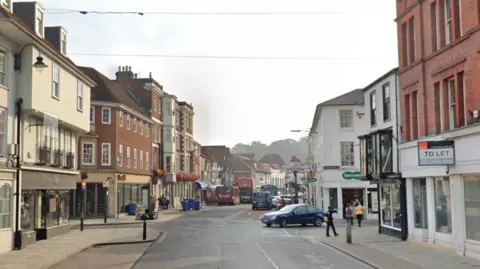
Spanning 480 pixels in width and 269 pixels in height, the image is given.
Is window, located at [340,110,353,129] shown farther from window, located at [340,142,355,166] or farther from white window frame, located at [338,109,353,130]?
window, located at [340,142,355,166]

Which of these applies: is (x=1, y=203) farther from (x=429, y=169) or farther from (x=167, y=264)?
(x=429, y=169)

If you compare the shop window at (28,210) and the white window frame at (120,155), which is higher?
the white window frame at (120,155)

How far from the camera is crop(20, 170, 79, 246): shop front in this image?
23.3m

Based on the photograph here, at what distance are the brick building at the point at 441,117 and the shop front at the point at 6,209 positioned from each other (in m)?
15.0

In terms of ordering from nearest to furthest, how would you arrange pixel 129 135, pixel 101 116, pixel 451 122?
pixel 451 122, pixel 101 116, pixel 129 135

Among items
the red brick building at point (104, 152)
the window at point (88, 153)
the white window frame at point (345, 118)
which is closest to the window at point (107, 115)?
the red brick building at point (104, 152)

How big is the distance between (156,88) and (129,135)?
10.8 m

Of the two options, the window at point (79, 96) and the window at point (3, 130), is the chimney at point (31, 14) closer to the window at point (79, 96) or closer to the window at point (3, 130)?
the window at point (79, 96)

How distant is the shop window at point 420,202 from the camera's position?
76.6 feet

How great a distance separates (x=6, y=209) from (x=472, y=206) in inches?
648

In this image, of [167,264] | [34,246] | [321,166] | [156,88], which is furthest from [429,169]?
[156,88]

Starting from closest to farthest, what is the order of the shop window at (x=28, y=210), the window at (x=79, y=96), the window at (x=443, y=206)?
the window at (x=443, y=206), the shop window at (x=28, y=210), the window at (x=79, y=96)

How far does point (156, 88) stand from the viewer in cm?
6075

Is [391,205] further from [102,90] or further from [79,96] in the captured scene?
[102,90]
